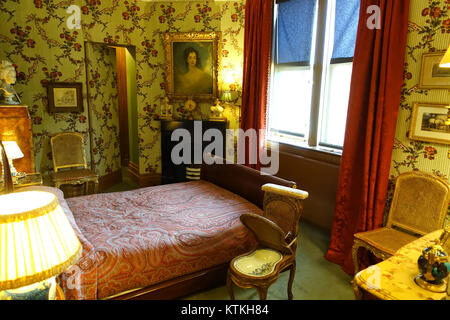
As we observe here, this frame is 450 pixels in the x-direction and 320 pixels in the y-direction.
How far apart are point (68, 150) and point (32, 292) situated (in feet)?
12.6

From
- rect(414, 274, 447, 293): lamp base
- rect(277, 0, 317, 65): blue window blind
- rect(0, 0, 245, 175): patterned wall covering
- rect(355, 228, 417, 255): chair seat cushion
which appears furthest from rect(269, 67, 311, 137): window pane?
rect(414, 274, 447, 293): lamp base

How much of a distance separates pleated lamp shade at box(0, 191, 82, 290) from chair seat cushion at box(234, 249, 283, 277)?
51.4 inches

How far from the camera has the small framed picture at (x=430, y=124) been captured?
8.13 feet

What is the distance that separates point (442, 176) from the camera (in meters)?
2.54

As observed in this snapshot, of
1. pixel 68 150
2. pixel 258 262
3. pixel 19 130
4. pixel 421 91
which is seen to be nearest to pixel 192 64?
pixel 68 150

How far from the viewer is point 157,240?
2291 mm

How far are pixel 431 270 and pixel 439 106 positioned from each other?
1634 millimetres

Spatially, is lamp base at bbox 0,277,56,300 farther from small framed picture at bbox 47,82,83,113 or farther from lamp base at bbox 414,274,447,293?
small framed picture at bbox 47,82,83,113

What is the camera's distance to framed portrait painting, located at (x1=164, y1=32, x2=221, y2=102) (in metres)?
5.00

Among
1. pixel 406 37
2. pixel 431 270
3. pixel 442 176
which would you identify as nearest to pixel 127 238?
pixel 431 270

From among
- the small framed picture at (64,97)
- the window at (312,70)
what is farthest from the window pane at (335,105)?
the small framed picture at (64,97)

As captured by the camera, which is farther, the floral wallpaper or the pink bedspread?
the floral wallpaper

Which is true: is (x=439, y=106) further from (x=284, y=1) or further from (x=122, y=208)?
(x=122, y=208)

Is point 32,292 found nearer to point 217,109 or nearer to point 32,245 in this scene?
point 32,245
